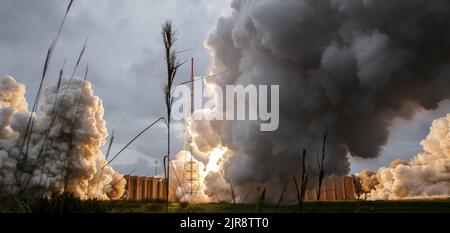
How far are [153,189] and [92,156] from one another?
10974mm

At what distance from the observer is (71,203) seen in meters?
4.05
